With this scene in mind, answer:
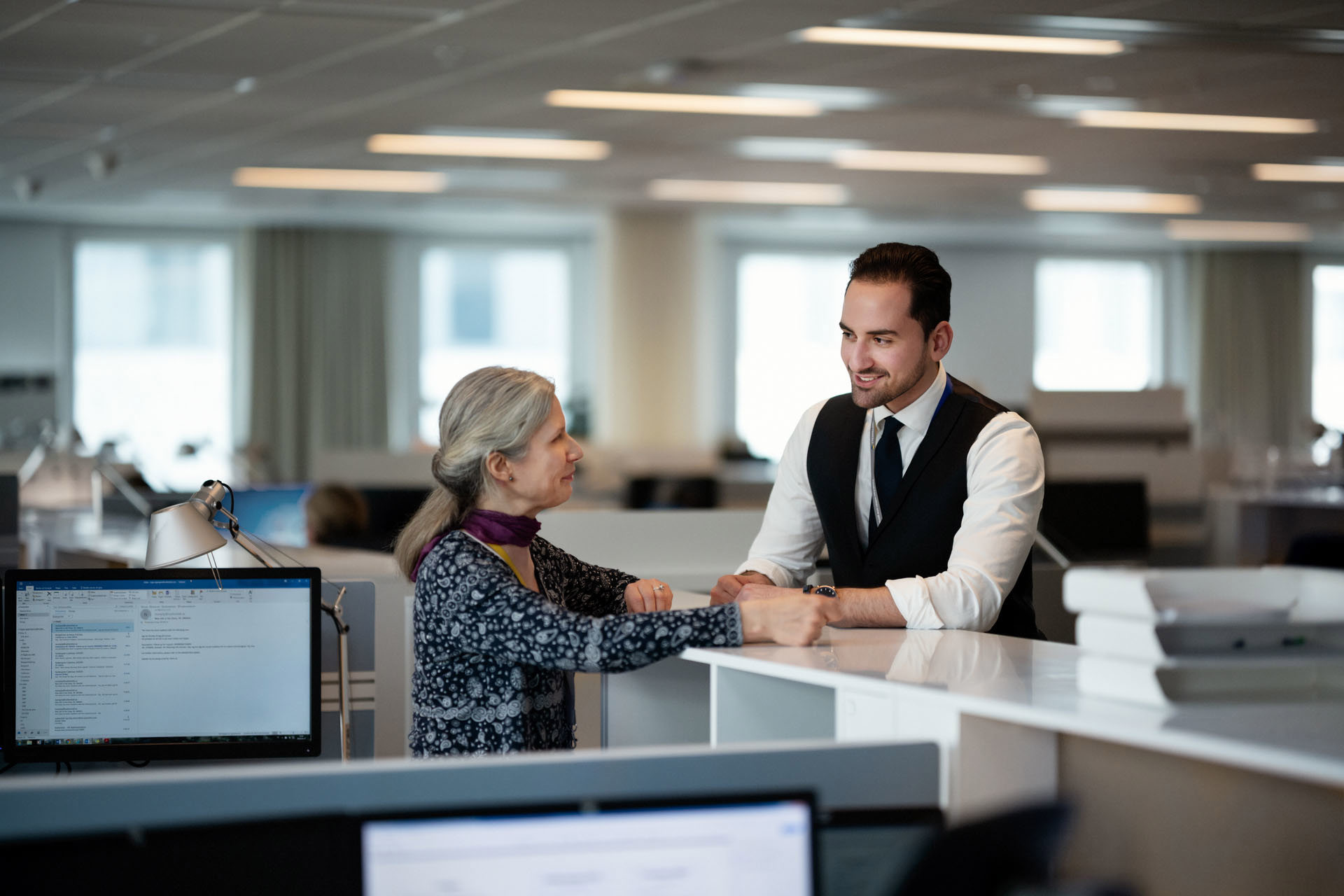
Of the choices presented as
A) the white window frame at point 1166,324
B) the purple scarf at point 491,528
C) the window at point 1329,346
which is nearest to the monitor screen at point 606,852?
the purple scarf at point 491,528

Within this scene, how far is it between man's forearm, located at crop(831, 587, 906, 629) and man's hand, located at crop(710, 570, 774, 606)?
0.67 ft

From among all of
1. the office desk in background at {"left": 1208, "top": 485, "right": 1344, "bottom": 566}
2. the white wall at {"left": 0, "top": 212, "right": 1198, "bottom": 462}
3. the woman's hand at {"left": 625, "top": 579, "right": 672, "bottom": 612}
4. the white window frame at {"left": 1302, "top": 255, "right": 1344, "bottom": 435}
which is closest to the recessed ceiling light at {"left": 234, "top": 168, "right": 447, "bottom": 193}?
the white wall at {"left": 0, "top": 212, "right": 1198, "bottom": 462}

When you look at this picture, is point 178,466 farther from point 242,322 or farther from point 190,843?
point 190,843

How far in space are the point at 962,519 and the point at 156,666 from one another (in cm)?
129

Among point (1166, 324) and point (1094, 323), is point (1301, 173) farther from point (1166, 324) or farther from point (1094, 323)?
point (1166, 324)

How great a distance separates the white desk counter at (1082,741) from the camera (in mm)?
1246

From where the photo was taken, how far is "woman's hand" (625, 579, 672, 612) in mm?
2090

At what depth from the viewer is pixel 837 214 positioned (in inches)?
434

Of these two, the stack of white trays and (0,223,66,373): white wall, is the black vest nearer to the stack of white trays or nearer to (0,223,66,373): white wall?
the stack of white trays

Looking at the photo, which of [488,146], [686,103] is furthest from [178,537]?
[488,146]

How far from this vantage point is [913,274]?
7.47 ft

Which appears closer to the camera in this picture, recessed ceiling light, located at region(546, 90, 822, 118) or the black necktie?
the black necktie

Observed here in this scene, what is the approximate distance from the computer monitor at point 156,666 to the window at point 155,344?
32.6 ft

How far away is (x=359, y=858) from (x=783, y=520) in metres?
1.45
